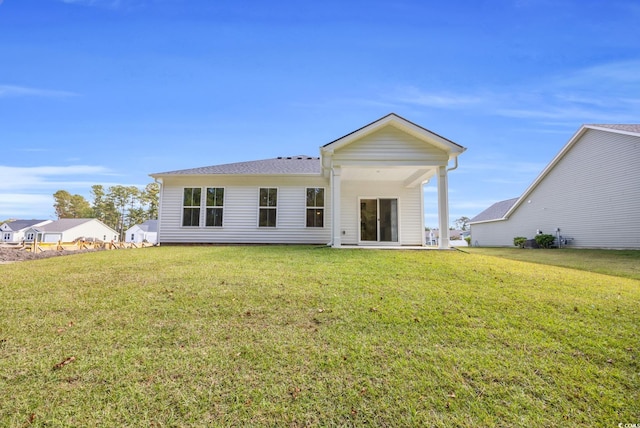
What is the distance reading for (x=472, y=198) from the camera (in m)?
39.9

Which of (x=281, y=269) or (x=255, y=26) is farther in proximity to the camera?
(x=255, y=26)

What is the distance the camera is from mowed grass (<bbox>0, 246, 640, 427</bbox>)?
224 cm

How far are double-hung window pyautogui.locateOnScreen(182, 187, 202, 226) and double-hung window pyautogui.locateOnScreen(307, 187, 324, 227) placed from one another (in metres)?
5.38

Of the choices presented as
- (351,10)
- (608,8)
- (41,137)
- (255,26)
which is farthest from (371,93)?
(41,137)

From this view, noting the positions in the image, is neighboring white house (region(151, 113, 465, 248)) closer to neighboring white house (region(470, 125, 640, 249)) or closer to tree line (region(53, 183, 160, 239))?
neighboring white house (region(470, 125, 640, 249))

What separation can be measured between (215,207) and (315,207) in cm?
486

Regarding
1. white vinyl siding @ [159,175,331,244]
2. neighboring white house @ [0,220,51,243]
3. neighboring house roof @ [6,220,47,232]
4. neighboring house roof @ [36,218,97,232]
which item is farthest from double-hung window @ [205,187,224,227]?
neighboring house roof @ [6,220,47,232]

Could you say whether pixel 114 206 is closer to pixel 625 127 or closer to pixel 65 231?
pixel 65 231

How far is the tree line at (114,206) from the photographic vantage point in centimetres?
5759

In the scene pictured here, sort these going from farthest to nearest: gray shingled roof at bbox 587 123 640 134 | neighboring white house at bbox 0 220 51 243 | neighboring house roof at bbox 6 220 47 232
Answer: neighboring house roof at bbox 6 220 47 232, neighboring white house at bbox 0 220 51 243, gray shingled roof at bbox 587 123 640 134

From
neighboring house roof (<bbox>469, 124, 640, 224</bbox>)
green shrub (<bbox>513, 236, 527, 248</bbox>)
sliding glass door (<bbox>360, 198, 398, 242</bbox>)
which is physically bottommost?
green shrub (<bbox>513, 236, 527, 248</bbox>)

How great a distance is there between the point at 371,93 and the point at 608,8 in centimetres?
909

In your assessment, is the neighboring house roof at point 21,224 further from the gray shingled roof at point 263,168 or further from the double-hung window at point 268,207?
the double-hung window at point 268,207

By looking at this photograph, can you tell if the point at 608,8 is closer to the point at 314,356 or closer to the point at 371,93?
the point at 371,93
